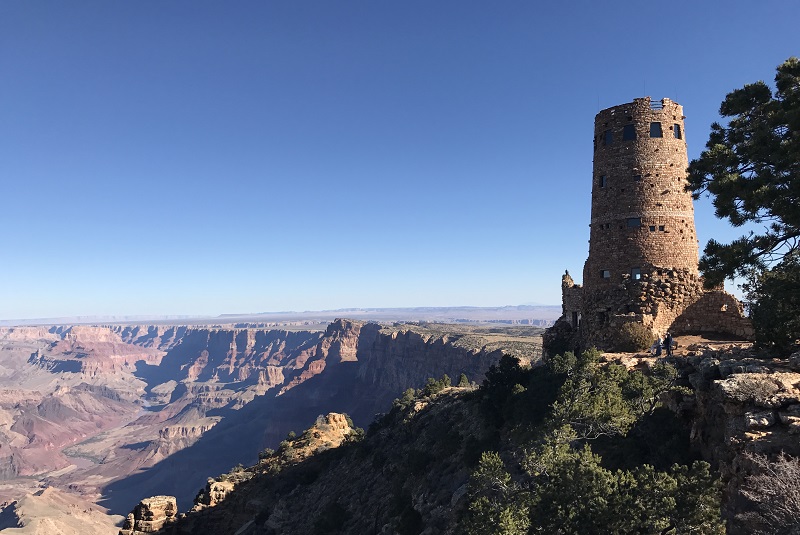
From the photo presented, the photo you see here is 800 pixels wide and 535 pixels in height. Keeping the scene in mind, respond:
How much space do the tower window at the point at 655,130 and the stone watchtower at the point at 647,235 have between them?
0.03 metres

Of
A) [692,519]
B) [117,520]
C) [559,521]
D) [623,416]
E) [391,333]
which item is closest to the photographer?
[692,519]

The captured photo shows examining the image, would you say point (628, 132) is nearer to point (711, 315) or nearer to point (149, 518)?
point (711, 315)

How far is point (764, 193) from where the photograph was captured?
46.0 feet

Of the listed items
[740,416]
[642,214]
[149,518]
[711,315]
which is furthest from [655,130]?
Result: [149,518]

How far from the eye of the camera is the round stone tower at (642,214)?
25.0 meters

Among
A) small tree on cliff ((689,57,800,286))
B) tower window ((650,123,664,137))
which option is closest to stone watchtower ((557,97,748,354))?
tower window ((650,123,664,137))

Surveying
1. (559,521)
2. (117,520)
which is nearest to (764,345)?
(559,521)

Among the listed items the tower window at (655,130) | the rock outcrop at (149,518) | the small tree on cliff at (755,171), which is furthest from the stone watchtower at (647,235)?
the rock outcrop at (149,518)

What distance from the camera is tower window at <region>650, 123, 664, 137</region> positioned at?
25.4 meters

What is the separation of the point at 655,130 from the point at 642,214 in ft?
15.8

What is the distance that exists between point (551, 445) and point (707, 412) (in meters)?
4.45

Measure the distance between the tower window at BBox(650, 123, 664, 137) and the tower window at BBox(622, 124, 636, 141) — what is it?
0.91 m

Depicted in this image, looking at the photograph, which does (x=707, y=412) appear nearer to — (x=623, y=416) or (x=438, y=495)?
(x=623, y=416)

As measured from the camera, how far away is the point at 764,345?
1562 centimetres
